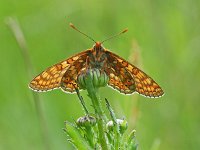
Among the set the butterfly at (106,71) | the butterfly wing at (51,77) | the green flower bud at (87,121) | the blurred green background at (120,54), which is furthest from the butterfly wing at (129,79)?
the blurred green background at (120,54)

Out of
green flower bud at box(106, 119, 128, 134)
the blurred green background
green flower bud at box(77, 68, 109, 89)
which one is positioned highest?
the blurred green background

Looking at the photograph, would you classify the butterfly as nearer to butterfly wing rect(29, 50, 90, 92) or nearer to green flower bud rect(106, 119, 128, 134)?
butterfly wing rect(29, 50, 90, 92)

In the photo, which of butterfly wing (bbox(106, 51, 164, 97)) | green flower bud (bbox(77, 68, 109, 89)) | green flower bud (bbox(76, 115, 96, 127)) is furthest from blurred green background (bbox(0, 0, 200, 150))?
green flower bud (bbox(76, 115, 96, 127))

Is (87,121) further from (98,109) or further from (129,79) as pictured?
(129,79)

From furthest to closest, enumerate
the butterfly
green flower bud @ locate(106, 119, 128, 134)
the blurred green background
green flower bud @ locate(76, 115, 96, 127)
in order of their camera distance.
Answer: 1. the blurred green background
2. the butterfly
3. green flower bud @ locate(106, 119, 128, 134)
4. green flower bud @ locate(76, 115, 96, 127)

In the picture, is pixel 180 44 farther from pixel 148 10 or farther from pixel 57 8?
pixel 57 8

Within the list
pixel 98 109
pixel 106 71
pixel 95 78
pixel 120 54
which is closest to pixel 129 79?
pixel 106 71

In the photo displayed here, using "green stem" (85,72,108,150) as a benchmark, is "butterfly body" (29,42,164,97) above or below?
above
